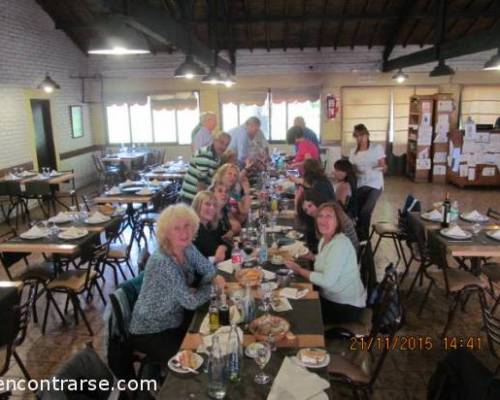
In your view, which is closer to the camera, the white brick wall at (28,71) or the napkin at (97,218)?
the napkin at (97,218)

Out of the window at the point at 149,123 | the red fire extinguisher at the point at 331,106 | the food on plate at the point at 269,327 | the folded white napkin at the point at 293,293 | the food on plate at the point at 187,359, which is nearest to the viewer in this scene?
the food on plate at the point at 187,359

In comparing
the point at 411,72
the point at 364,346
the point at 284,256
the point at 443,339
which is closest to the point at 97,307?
the point at 284,256

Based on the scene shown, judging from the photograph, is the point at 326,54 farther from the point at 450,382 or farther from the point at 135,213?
the point at 450,382

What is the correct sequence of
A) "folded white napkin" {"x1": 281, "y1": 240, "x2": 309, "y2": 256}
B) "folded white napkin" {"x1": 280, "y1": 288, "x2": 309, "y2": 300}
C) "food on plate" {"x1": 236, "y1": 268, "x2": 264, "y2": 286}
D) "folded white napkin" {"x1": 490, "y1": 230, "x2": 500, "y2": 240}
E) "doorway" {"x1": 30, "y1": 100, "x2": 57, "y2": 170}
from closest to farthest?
"folded white napkin" {"x1": 280, "y1": 288, "x2": 309, "y2": 300} → "food on plate" {"x1": 236, "y1": 268, "x2": 264, "y2": 286} → "folded white napkin" {"x1": 281, "y1": 240, "x2": 309, "y2": 256} → "folded white napkin" {"x1": 490, "y1": 230, "x2": 500, "y2": 240} → "doorway" {"x1": 30, "y1": 100, "x2": 57, "y2": 170}

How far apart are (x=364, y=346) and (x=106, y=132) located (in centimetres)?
1183

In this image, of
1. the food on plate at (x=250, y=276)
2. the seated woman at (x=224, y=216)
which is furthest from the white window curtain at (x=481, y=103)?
the food on plate at (x=250, y=276)

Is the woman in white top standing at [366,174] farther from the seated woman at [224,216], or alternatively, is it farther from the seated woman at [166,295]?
Answer: the seated woman at [166,295]

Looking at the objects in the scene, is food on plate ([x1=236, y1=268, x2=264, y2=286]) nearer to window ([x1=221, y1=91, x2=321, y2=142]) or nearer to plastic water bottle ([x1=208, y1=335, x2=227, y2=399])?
plastic water bottle ([x1=208, y1=335, x2=227, y2=399])

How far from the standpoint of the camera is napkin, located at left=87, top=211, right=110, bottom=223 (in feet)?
17.4

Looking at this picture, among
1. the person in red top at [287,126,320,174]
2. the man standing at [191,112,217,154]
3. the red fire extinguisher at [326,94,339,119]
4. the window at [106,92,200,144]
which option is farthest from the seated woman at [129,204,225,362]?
the window at [106,92,200,144]

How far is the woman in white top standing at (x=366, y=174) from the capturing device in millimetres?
6559

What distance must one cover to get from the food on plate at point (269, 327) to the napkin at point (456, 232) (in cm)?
256

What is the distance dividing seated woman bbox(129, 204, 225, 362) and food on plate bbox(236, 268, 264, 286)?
0.56 feet

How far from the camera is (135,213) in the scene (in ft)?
24.6
